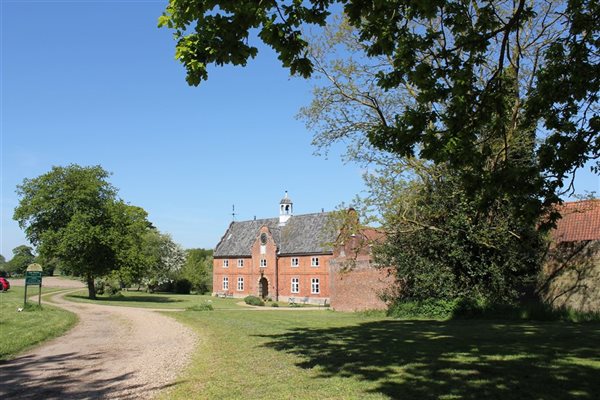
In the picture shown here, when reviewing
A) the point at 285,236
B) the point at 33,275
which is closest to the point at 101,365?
the point at 33,275

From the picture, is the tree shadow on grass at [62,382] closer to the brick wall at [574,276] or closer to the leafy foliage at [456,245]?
the leafy foliage at [456,245]

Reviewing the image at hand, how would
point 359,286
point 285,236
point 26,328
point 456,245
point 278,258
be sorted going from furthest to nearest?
point 285,236
point 278,258
point 359,286
point 456,245
point 26,328

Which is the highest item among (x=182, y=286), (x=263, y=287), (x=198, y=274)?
(x=198, y=274)

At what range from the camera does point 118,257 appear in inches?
1693

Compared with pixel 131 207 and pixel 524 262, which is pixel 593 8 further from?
pixel 131 207

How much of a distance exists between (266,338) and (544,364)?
7.63 meters

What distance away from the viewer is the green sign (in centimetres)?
2425

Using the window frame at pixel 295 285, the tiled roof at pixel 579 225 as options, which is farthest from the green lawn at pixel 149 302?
the tiled roof at pixel 579 225

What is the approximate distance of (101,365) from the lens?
34.7 feet

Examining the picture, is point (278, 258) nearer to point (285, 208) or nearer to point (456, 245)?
point (285, 208)

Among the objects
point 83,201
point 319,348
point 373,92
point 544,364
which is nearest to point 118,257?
point 83,201

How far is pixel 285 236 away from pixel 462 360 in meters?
50.2

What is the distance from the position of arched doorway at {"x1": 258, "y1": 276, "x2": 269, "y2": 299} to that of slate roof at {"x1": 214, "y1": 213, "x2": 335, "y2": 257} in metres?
4.23

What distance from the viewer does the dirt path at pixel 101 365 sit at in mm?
8153
